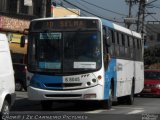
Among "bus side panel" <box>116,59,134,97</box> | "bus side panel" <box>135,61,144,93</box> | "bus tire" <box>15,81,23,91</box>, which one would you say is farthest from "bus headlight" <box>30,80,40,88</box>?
"bus tire" <box>15,81,23,91</box>

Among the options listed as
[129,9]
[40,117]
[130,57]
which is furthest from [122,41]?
[129,9]

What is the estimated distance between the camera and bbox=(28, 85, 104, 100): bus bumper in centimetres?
1920

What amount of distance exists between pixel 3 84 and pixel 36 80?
15.7 feet

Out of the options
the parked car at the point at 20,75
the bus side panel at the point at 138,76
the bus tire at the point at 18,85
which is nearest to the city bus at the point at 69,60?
the bus side panel at the point at 138,76

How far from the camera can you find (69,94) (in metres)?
19.3

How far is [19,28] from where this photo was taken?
43.1m

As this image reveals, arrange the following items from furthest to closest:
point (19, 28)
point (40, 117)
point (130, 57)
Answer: point (19, 28) → point (130, 57) → point (40, 117)

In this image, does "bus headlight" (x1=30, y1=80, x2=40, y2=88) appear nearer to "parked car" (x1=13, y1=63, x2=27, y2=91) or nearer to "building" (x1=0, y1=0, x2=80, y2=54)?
"parked car" (x1=13, y1=63, x2=27, y2=91)

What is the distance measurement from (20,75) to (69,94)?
13.5 metres

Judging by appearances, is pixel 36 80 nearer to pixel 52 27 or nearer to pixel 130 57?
pixel 52 27

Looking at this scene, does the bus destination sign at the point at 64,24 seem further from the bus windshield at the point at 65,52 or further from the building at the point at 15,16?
the building at the point at 15,16

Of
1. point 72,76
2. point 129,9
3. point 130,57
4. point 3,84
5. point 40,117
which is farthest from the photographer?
point 129,9

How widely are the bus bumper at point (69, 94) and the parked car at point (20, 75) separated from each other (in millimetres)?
13137

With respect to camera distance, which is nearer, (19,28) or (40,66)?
(40,66)
